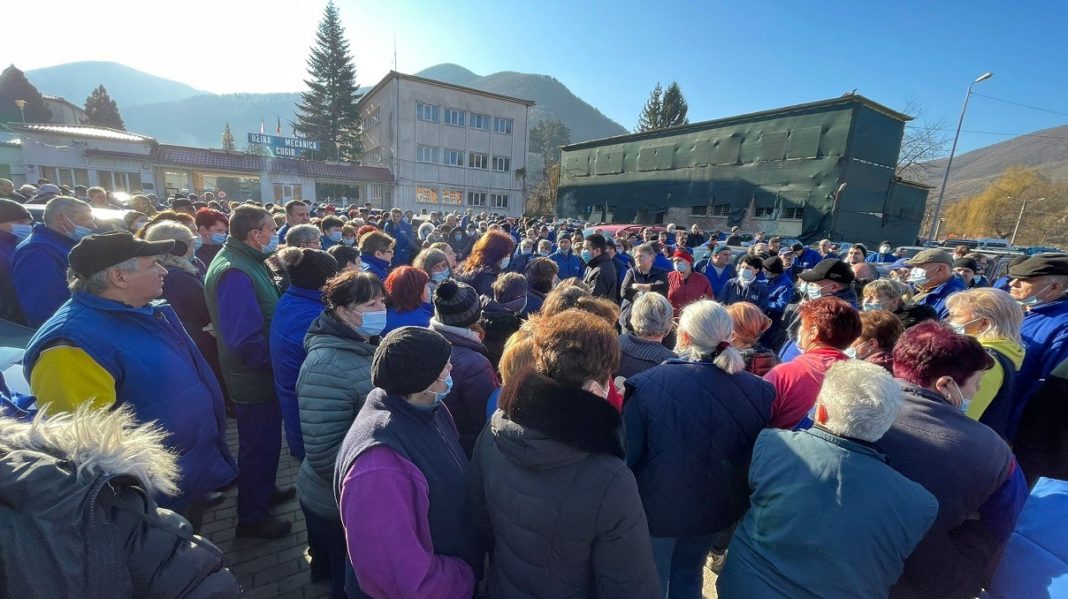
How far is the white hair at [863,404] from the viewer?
154 cm

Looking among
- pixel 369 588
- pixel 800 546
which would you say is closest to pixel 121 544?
pixel 369 588

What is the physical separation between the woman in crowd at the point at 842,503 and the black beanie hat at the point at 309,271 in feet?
9.07

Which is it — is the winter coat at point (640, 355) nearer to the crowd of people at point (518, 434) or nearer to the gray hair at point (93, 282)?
the crowd of people at point (518, 434)

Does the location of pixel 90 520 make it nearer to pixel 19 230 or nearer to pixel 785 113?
pixel 19 230

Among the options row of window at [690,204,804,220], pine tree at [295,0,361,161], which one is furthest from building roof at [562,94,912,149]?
pine tree at [295,0,361,161]

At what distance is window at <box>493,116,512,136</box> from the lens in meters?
36.3

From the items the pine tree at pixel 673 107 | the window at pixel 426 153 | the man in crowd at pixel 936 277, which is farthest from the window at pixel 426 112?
the man in crowd at pixel 936 277

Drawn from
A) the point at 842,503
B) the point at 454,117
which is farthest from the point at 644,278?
the point at 454,117

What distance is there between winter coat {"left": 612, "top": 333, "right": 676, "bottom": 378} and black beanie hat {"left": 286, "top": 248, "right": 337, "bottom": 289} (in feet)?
6.64

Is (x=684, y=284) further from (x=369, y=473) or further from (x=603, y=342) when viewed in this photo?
(x=369, y=473)

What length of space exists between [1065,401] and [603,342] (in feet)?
10.1

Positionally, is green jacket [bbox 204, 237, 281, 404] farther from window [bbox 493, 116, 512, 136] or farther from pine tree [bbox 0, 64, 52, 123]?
pine tree [bbox 0, 64, 52, 123]

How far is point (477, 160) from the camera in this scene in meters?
36.0

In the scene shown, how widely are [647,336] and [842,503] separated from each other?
1319mm
